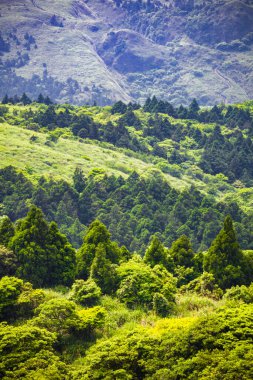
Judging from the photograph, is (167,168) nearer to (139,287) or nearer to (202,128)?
(202,128)

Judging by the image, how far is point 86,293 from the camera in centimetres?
3941

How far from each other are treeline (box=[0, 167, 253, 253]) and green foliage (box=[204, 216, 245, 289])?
41913mm

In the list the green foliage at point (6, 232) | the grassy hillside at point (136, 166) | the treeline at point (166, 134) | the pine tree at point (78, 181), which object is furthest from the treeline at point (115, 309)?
the treeline at point (166, 134)

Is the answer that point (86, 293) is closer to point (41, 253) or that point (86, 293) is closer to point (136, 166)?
point (41, 253)

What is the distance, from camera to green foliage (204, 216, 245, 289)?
147ft

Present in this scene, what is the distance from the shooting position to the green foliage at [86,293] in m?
39.1

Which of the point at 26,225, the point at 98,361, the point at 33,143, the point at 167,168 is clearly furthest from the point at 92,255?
the point at 167,168

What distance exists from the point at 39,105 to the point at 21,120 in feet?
81.9

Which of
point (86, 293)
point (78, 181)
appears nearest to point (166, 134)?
point (78, 181)

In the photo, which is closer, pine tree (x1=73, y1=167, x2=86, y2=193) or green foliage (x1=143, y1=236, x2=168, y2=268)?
green foliage (x1=143, y1=236, x2=168, y2=268)

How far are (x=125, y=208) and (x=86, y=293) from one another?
62420 mm

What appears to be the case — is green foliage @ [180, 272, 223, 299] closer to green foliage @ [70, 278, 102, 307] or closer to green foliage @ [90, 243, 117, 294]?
green foliage @ [90, 243, 117, 294]

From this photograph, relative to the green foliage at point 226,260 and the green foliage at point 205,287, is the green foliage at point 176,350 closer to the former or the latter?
the green foliage at point 205,287

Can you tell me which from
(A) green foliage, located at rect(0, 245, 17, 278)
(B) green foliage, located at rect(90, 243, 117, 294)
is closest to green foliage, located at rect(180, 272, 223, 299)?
(B) green foliage, located at rect(90, 243, 117, 294)
